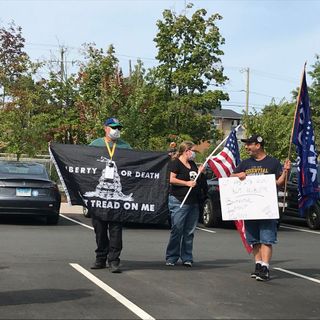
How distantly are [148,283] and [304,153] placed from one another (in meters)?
2.74

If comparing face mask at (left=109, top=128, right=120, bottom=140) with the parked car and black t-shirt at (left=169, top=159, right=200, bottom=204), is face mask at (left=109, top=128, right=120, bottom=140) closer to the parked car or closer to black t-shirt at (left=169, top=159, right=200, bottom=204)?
black t-shirt at (left=169, top=159, right=200, bottom=204)

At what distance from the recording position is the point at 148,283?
7.15 metres

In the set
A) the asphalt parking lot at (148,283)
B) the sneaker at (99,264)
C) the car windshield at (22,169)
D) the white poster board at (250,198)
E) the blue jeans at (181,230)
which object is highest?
the car windshield at (22,169)

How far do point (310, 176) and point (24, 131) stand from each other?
53.9 feet

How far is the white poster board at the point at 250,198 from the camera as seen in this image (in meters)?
7.62

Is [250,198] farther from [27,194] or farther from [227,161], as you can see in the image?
[27,194]

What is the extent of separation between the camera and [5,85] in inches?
1294

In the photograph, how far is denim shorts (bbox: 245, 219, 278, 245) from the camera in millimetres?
7590

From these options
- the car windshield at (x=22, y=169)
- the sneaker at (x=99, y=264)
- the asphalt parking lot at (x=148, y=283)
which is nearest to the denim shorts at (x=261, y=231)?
the asphalt parking lot at (x=148, y=283)

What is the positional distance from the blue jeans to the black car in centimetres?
545

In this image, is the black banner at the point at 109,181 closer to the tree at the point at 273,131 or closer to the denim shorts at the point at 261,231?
the denim shorts at the point at 261,231

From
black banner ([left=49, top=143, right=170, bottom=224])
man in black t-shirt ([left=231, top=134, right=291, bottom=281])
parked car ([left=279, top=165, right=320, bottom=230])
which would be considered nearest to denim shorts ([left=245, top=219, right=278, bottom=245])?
man in black t-shirt ([left=231, top=134, right=291, bottom=281])

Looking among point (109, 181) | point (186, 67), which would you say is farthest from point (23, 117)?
point (109, 181)

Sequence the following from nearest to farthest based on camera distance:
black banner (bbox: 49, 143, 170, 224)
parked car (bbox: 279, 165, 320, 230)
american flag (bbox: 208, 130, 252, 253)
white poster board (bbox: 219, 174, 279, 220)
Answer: white poster board (bbox: 219, 174, 279, 220)
black banner (bbox: 49, 143, 170, 224)
american flag (bbox: 208, 130, 252, 253)
parked car (bbox: 279, 165, 320, 230)
